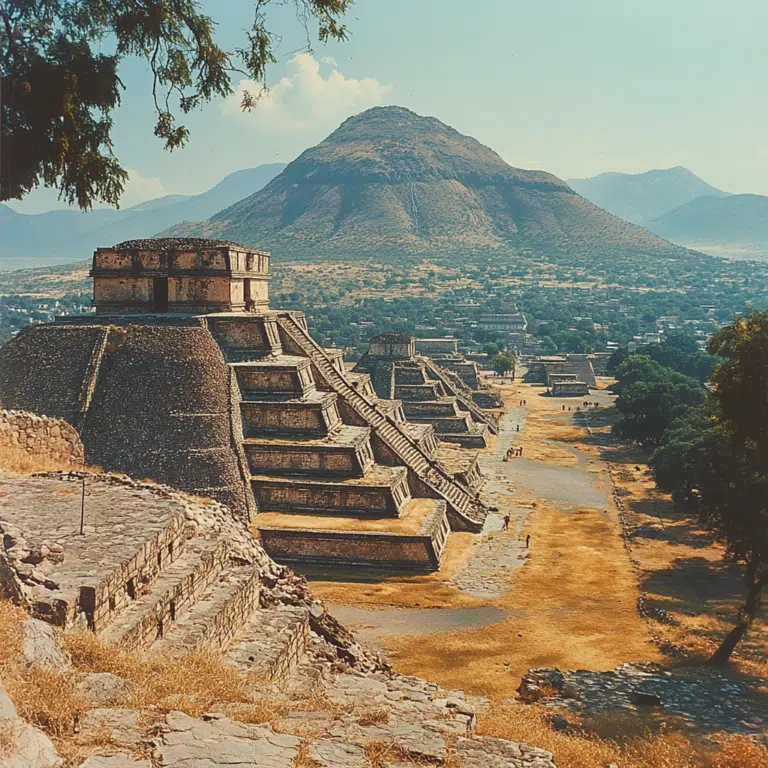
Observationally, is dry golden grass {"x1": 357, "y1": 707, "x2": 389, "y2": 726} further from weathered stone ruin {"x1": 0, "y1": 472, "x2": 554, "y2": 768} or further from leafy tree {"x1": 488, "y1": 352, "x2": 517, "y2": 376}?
leafy tree {"x1": 488, "y1": 352, "x2": 517, "y2": 376}

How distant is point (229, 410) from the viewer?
88.0 ft

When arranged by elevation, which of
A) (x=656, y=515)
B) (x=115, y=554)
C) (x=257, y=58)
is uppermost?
(x=257, y=58)

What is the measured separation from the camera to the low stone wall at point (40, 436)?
16.5 m

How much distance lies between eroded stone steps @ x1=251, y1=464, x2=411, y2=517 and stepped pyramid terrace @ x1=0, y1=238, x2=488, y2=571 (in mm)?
47

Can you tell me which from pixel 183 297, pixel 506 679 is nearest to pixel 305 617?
pixel 506 679

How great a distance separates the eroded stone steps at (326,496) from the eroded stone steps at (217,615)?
11490mm

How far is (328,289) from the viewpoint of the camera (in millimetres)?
175125

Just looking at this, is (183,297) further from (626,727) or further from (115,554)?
(626,727)

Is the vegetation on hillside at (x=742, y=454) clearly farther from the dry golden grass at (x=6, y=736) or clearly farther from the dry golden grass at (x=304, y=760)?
the dry golden grass at (x=6, y=736)

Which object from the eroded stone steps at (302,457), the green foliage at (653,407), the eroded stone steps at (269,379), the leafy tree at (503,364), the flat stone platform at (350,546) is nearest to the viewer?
the flat stone platform at (350,546)

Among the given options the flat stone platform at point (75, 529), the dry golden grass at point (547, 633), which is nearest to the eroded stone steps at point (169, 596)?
the flat stone platform at point (75, 529)

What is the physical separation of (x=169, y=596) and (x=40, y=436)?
307 inches

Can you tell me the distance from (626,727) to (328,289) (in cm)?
16476

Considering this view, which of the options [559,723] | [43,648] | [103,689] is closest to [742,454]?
[559,723]
